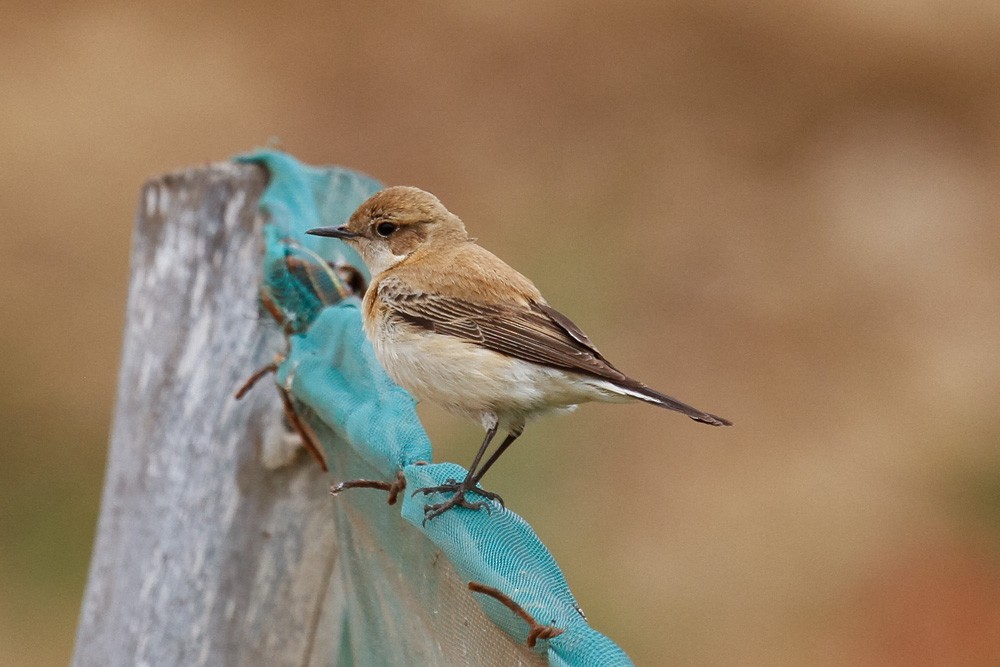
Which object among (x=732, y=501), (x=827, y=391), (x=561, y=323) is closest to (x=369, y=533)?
(x=561, y=323)

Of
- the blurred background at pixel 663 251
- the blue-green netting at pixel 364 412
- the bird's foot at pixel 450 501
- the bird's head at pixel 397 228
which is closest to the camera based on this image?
the blue-green netting at pixel 364 412

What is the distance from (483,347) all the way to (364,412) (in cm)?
86

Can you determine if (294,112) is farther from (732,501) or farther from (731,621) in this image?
(731,621)

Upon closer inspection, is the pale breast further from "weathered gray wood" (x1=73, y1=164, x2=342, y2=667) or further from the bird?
"weathered gray wood" (x1=73, y1=164, x2=342, y2=667)

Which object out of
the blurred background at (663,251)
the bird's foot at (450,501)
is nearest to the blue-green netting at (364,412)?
the bird's foot at (450,501)

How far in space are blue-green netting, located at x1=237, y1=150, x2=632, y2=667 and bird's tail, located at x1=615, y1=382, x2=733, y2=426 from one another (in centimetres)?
57

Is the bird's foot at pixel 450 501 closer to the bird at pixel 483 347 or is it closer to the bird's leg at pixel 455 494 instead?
the bird's leg at pixel 455 494

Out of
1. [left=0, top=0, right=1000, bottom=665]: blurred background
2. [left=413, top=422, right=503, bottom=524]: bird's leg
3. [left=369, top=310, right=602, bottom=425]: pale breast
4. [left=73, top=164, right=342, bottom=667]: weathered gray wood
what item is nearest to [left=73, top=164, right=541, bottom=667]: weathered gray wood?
[left=73, top=164, right=342, bottom=667]: weathered gray wood

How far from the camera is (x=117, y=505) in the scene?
371 cm

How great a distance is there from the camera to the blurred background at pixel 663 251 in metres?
8.18

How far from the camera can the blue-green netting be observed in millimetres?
1929

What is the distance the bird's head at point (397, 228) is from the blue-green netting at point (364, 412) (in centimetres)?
10

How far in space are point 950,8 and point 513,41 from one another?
14.7 feet

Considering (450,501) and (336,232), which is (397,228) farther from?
(450,501)
